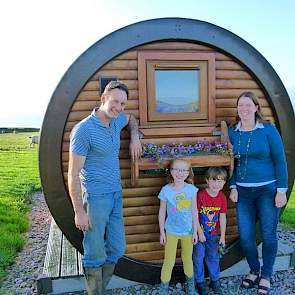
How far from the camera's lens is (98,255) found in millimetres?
3621

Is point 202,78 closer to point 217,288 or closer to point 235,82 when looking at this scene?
point 235,82

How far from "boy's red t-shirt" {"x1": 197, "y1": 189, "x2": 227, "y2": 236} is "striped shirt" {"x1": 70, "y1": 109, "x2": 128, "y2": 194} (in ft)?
3.45

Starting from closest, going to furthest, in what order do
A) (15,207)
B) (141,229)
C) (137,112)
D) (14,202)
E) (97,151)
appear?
(97,151) < (137,112) < (141,229) < (15,207) < (14,202)

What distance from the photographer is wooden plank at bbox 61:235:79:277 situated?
14.8ft

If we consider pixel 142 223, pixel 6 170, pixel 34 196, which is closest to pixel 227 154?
pixel 142 223

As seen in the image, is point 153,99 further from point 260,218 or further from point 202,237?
point 260,218

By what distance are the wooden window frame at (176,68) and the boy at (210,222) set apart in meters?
0.61

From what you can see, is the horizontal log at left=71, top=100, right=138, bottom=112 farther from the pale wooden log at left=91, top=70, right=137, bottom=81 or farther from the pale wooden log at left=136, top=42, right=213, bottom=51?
the pale wooden log at left=136, top=42, right=213, bottom=51

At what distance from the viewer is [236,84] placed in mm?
4578

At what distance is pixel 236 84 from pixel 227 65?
0.75 ft

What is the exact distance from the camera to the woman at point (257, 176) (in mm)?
4051

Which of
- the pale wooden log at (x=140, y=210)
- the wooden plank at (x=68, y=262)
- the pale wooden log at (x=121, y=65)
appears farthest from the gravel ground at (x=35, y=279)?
the pale wooden log at (x=121, y=65)

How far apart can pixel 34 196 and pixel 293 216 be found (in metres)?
5.55

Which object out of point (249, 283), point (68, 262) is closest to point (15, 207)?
point (68, 262)
